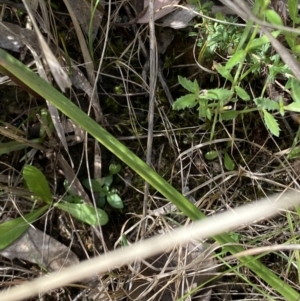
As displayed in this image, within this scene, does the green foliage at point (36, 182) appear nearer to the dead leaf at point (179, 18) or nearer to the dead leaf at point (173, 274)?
the dead leaf at point (173, 274)

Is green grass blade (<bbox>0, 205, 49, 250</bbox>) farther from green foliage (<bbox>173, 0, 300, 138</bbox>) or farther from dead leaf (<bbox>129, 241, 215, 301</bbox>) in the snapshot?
green foliage (<bbox>173, 0, 300, 138</bbox>)

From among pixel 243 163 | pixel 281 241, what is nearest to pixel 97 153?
pixel 243 163

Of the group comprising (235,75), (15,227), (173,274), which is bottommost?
(173,274)

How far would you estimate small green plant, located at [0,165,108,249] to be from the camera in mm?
1198

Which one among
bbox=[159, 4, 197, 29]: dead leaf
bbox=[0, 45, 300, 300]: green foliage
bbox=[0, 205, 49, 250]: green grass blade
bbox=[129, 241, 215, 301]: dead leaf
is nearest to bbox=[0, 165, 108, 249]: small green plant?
bbox=[0, 205, 49, 250]: green grass blade

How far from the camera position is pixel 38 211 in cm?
123

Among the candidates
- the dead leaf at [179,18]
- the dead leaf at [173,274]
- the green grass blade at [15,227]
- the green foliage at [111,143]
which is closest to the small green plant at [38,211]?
the green grass blade at [15,227]

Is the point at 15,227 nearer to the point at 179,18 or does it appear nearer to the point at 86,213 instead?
the point at 86,213

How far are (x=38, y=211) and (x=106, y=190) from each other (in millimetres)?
178

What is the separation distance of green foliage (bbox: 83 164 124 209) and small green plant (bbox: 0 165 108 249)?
0.12ft

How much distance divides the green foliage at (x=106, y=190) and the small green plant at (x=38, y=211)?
4 centimetres

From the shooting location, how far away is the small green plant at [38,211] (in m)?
1.20

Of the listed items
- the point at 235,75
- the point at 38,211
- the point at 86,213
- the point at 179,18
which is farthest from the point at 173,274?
the point at 179,18

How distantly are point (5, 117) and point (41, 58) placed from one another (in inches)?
7.5
